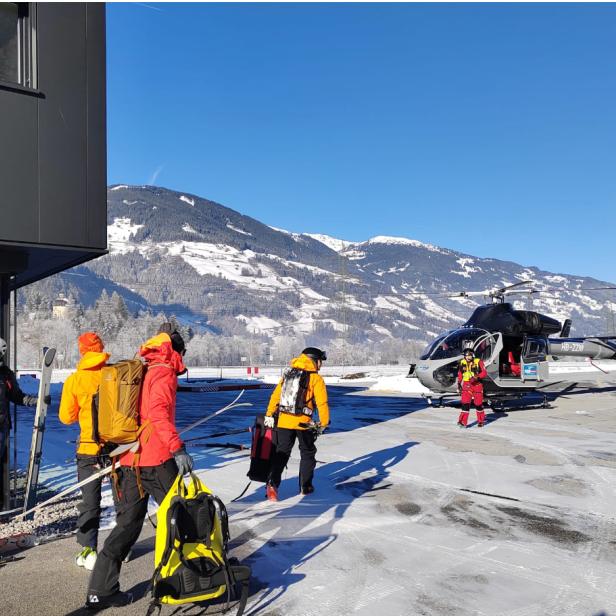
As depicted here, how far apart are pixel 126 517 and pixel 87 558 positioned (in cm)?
110

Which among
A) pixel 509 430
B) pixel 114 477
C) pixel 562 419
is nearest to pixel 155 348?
pixel 114 477

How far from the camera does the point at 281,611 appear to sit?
4184 mm

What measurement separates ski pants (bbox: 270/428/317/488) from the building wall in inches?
126

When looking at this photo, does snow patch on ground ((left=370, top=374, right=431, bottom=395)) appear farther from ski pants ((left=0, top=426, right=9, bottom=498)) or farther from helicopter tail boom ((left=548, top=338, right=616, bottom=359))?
ski pants ((left=0, top=426, right=9, bottom=498))

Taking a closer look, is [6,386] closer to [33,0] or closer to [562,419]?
[33,0]

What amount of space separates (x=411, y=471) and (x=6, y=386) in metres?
5.82

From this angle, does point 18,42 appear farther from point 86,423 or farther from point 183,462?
point 183,462

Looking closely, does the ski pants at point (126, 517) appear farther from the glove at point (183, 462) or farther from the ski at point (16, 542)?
the ski at point (16, 542)

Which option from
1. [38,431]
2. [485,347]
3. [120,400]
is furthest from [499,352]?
[120,400]

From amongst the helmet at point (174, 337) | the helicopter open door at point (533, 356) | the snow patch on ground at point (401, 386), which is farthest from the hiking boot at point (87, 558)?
the snow patch on ground at point (401, 386)

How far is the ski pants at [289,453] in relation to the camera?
289 inches

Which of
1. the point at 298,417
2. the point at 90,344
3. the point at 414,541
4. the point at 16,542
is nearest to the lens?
the point at 90,344

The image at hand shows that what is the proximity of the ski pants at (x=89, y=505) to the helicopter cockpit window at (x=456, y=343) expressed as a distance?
13.7 meters

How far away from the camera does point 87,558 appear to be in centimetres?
502
